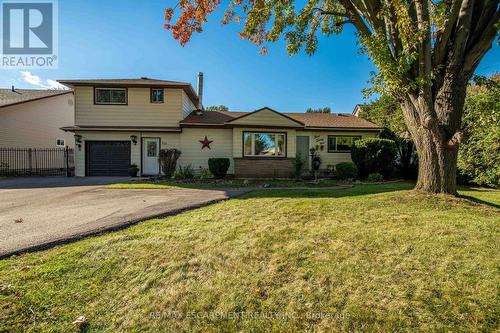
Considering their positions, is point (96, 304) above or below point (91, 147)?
below

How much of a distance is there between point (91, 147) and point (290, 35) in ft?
43.2

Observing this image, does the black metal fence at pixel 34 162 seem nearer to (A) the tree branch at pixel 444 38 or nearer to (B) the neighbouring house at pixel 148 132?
(B) the neighbouring house at pixel 148 132

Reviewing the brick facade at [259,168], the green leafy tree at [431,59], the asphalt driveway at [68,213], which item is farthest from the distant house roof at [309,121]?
the green leafy tree at [431,59]

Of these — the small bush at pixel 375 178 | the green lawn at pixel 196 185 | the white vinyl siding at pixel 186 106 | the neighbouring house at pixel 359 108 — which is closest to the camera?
the green lawn at pixel 196 185

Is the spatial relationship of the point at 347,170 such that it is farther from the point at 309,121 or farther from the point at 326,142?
the point at 309,121

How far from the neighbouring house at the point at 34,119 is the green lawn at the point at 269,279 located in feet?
58.6

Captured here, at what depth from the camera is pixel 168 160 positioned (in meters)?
13.2

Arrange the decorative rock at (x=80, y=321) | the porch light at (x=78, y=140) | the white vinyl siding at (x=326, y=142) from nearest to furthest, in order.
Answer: the decorative rock at (x=80, y=321)
the porch light at (x=78, y=140)
the white vinyl siding at (x=326, y=142)

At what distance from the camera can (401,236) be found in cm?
357

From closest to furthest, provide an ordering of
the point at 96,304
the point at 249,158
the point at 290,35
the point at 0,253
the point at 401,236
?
the point at 96,304 < the point at 0,253 < the point at 401,236 < the point at 290,35 < the point at 249,158

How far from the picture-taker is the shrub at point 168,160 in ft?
43.1

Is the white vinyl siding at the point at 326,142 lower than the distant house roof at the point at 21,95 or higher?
lower

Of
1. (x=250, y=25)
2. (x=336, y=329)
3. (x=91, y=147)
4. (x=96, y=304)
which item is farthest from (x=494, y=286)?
(x=91, y=147)

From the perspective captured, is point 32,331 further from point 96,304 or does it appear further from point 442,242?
point 442,242
